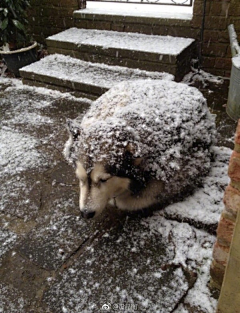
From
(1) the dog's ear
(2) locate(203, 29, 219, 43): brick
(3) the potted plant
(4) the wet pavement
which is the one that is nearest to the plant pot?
(3) the potted plant

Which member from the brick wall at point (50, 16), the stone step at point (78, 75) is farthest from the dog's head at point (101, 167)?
the brick wall at point (50, 16)

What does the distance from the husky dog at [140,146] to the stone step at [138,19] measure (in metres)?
2.50

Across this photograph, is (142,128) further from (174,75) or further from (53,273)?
(174,75)

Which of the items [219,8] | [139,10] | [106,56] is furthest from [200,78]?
[139,10]

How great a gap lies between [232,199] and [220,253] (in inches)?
18.6

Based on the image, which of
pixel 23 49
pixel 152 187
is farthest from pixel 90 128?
pixel 23 49

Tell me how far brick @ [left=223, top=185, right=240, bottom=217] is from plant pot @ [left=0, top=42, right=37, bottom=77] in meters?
5.24

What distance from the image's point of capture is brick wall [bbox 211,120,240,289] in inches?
56.6

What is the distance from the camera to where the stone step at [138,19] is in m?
4.94

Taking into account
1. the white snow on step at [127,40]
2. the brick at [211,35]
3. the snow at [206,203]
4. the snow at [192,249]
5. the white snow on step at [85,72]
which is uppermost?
the brick at [211,35]

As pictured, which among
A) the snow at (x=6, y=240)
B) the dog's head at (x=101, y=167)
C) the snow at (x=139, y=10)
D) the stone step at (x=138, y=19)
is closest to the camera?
the dog's head at (x=101, y=167)

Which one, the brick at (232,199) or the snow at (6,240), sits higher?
the brick at (232,199)

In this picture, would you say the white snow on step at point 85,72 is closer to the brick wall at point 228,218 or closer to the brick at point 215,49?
the brick at point 215,49

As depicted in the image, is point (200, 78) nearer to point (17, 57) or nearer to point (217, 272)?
point (17, 57)
